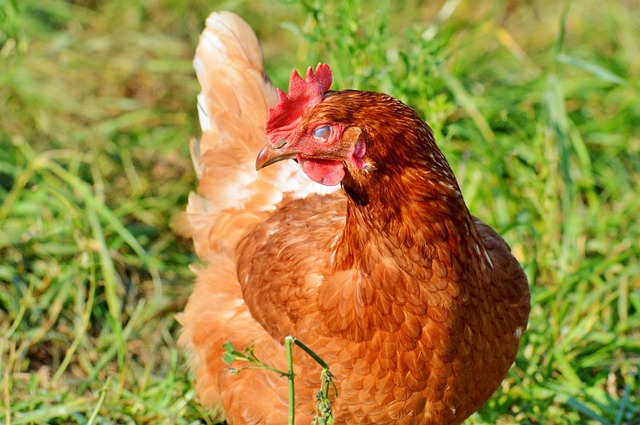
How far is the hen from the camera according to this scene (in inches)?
93.1

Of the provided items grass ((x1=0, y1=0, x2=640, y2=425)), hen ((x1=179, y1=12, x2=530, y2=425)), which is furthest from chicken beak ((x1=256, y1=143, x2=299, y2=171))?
grass ((x1=0, y1=0, x2=640, y2=425))

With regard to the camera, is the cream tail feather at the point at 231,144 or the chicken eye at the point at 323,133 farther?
the cream tail feather at the point at 231,144

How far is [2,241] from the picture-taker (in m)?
4.14

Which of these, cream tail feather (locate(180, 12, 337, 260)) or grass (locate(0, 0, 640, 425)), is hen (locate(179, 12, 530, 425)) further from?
grass (locate(0, 0, 640, 425))

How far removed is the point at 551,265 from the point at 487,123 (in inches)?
45.1

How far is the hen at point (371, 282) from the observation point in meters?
2.37

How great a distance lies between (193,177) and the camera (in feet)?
16.4

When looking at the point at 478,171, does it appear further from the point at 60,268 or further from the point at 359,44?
the point at 60,268

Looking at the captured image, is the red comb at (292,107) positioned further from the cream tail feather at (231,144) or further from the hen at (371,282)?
the cream tail feather at (231,144)

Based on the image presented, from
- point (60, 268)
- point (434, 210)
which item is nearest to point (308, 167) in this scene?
point (434, 210)

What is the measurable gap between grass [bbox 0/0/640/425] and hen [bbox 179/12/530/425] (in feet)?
2.13

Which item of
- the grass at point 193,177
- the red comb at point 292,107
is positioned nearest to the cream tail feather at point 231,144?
the grass at point 193,177

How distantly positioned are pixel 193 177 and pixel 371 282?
8.77 ft

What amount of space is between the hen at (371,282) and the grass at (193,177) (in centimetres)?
65
